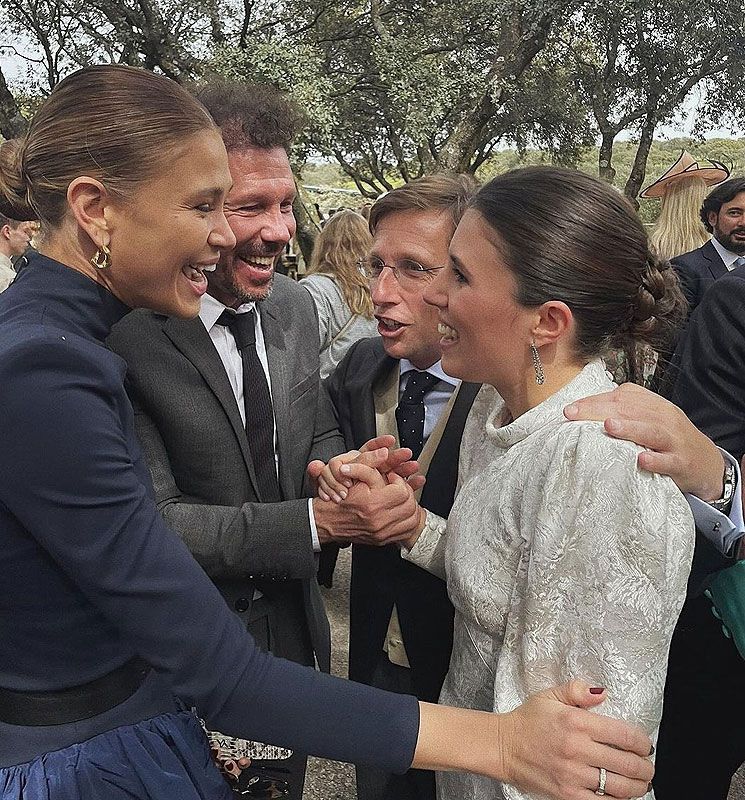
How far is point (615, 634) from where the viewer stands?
1468mm

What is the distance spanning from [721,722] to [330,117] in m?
12.0

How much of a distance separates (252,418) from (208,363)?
20 centimetres

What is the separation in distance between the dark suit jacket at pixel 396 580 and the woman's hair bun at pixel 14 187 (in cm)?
122

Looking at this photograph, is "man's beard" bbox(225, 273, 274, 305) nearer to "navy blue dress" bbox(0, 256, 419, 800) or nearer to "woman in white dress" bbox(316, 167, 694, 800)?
"woman in white dress" bbox(316, 167, 694, 800)

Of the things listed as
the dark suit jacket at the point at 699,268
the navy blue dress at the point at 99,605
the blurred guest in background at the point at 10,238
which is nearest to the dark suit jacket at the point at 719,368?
the navy blue dress at the point at 99,605

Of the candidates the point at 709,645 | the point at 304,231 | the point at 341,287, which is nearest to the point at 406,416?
the point at 709,645

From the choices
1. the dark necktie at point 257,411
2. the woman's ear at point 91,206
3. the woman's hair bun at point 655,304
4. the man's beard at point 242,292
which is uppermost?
the woman's ear at point 91,206

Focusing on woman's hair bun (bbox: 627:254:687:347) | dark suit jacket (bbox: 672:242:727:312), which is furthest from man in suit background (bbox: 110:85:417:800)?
dark suit jacket (bbox: 672:242:727:312)

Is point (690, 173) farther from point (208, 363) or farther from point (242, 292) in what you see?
point (208, 363)

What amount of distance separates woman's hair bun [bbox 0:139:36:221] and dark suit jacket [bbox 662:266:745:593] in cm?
172

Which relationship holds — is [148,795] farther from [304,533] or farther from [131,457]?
[304,533]

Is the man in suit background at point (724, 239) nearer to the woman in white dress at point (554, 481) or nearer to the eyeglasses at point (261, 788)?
the woman in white dress at point (554, 481)

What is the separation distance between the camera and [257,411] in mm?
2299

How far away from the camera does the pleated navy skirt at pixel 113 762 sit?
1407 millimetres
